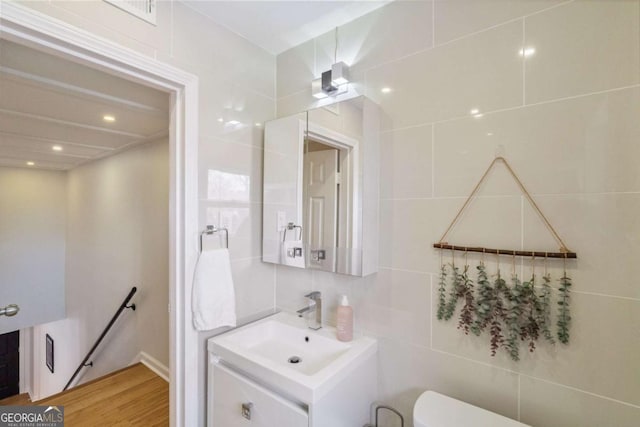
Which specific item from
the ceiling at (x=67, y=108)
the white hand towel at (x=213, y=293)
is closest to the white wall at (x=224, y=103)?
the white hand towel at (x=213, y=293)

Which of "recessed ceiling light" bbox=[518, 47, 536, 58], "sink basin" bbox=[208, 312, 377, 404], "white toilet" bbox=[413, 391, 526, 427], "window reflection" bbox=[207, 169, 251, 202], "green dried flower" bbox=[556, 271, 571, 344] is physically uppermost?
"recessed ceiling light" bbox=[518, 47, 536, 58]

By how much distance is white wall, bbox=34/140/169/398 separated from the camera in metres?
2.61

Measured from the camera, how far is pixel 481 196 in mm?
1086

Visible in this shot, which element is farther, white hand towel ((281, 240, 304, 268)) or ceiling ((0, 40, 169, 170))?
white hand towel ((281, 240, 304, 268))

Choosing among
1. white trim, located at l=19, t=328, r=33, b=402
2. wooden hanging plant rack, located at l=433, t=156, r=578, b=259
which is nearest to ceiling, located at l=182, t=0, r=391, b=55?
wooden hanging plant rack, located at l=433, t=156, r=578, b=259

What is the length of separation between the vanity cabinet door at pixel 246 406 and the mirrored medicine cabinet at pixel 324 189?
0.57 meters

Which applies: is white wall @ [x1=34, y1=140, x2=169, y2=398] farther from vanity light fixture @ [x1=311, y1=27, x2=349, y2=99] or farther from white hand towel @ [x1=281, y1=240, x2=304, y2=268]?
vanity light fixture @ [x1=311, y1=27, x2=349, y2=99]

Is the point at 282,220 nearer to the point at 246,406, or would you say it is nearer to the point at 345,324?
the point at 345,324

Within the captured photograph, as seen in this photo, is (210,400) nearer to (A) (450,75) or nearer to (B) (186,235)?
(B) (186,235)

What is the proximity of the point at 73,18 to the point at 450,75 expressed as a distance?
55.3 inches

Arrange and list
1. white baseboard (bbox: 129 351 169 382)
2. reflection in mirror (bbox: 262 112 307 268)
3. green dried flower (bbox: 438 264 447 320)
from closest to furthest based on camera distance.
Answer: green dried flower (bbox: 438 264 447 320)
reflection in mirror (bbox: 262 112 307 268)
white baseboard (bbox: 129 351 169 382)

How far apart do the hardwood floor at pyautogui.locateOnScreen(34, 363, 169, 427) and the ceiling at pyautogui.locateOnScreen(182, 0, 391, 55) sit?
2529 millimetres

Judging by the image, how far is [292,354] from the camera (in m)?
1.41

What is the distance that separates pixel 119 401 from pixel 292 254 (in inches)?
76.1
